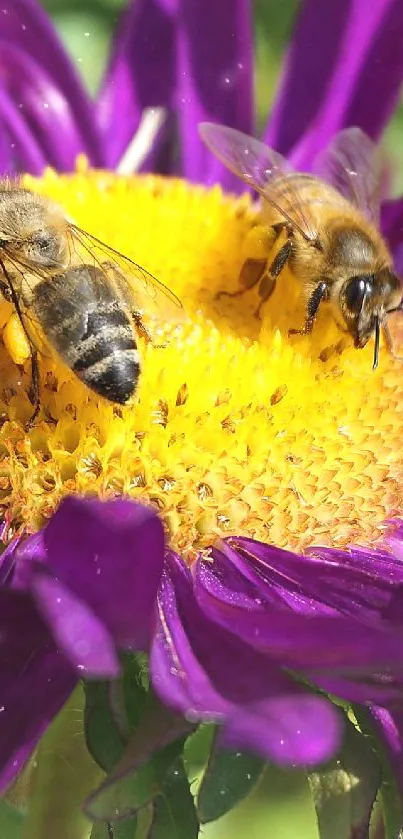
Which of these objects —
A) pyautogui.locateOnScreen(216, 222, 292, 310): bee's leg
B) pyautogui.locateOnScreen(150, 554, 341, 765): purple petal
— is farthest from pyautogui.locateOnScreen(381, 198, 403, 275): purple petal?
pyautogui.locateOnScreen(150, 554, 341, 765): purple petal

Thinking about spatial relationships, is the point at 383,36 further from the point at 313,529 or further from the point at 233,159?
the point at 313,529

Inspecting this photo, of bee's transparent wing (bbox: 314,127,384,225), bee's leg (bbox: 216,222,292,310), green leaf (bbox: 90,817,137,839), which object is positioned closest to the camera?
green leaf (bbox: 90,817,137,839)

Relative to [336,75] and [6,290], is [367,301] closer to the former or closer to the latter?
[6,290]

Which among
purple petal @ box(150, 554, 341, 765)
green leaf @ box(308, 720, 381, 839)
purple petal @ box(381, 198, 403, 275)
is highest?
purple petal @ box(381, 198, 403, 275)

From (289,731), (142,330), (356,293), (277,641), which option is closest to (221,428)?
(142,330)

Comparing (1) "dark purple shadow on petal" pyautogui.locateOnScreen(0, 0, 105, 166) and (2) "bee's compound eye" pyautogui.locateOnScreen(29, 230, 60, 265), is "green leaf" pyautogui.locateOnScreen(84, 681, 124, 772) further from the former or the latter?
(1) "dark purple shadow on petal" pyautogui.locateOnScreen(0, 0, 105, 166)
